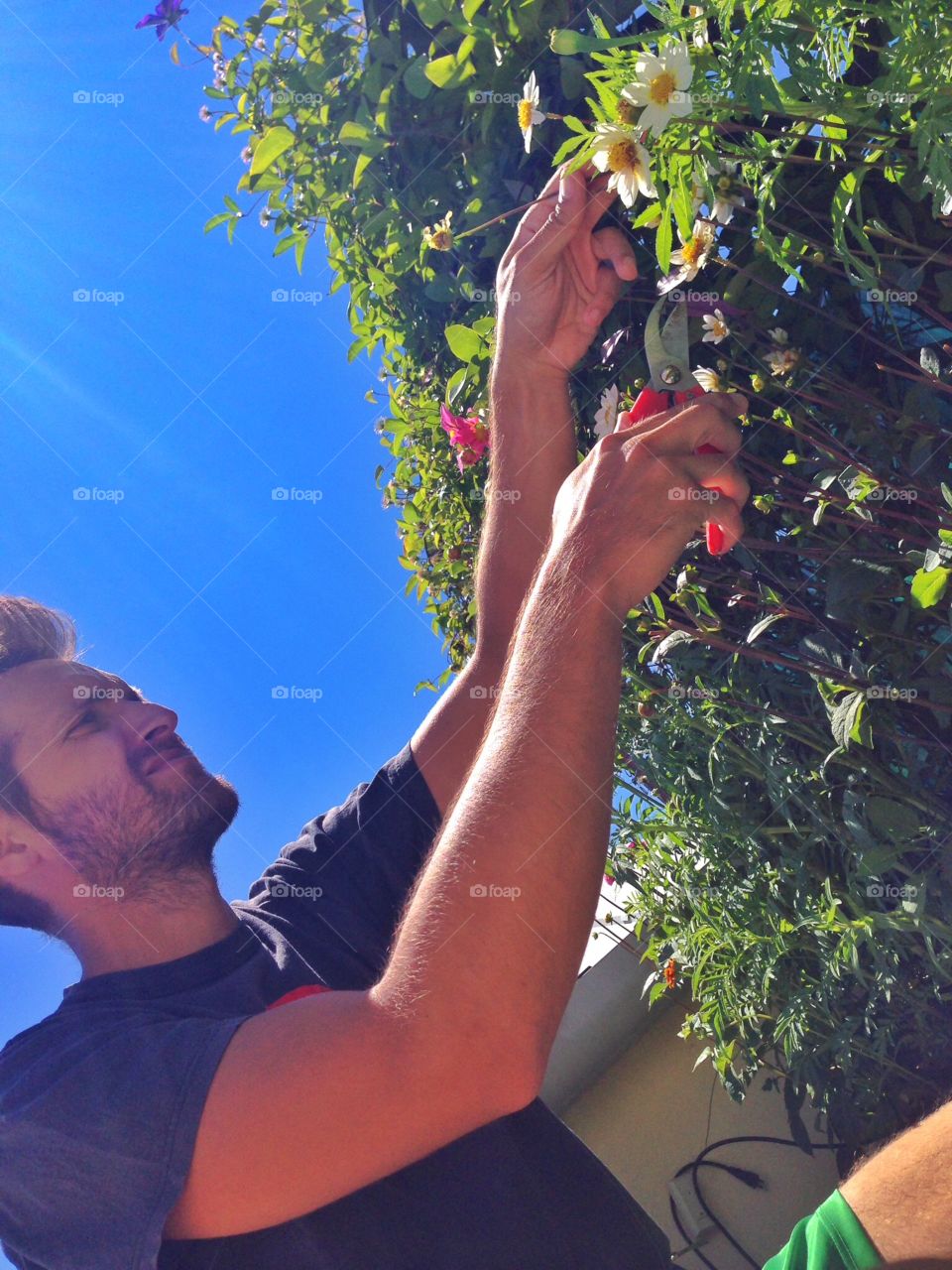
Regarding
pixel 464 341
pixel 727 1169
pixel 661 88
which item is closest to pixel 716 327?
pixel 661 88

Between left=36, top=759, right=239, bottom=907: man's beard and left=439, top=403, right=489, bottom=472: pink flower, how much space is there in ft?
2.38

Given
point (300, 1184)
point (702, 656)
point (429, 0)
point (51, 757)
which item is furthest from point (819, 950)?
point (429, 0)

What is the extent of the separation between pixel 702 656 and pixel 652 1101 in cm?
174

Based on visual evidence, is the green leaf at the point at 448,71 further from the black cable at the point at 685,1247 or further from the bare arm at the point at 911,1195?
the black cable at the point at 685,1247

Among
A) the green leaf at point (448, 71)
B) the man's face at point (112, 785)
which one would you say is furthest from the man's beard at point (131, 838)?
the green leaf at point (448, 71)

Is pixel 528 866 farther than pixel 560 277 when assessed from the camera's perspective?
No

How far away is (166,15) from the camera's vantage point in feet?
5.93

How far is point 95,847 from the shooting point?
1333 mm

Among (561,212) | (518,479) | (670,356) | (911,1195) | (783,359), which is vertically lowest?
(911,1195)

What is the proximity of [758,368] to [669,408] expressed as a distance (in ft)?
0.41

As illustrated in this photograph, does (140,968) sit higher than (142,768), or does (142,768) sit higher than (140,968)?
(142,768)

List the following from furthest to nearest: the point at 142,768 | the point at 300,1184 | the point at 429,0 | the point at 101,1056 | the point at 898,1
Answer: the point at 142,768 < the point at 429,0 < the point at 101,1056 < the point at 300,1184 < the point at 898,1

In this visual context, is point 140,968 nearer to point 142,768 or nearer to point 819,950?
point 142,768

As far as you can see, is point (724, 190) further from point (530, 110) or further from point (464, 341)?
point (464, 341)
